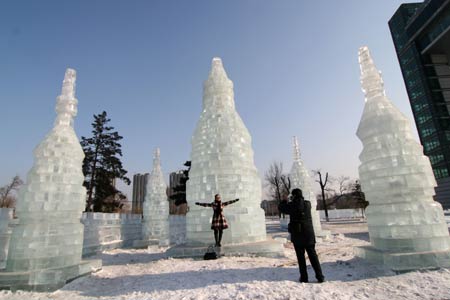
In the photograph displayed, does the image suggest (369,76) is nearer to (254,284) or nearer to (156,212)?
(254,284)

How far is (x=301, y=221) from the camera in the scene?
4766 millimetres

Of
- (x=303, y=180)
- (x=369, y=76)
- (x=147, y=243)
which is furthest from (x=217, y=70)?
(x=147, y=243)

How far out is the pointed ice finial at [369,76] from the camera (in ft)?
23.4

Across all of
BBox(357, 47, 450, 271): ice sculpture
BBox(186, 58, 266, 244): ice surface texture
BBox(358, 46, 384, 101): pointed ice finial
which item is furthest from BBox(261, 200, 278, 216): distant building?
BBox(357, 47, 450, 271): ice sculpture

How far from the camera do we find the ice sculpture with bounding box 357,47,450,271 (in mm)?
5355

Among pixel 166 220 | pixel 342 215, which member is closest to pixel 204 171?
pixel 166 220

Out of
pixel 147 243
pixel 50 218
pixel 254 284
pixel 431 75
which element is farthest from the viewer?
pixel 431 75

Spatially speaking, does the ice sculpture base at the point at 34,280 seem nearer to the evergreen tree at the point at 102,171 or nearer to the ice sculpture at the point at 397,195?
the ice sculpture at the point at 397,195

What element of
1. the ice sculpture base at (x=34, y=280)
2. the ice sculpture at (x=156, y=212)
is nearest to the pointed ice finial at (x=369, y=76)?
the ice sculpture base at (x=34, y=280)

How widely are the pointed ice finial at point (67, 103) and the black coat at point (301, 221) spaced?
7.14m

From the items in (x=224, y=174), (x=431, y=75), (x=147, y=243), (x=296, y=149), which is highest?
(x=431, y=75)

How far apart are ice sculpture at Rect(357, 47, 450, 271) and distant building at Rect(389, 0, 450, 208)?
49.8 meters

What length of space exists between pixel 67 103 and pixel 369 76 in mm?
9426

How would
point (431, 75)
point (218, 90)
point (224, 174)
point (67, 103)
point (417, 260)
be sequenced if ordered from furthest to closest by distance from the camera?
point (431, 75), point (218, 90), point (224, 174), point (67, 103), point (417, 260)
